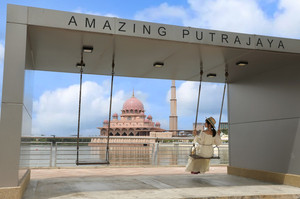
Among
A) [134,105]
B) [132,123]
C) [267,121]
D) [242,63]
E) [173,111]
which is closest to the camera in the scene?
[242,63]

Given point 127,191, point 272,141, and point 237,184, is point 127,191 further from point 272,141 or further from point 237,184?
point 272,141

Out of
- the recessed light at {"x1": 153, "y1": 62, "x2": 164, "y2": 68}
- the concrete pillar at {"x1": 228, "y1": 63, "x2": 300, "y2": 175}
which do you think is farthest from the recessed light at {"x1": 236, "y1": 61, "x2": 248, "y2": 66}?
the recessed light at {"x1": 153, "y1": 62, "x2": 164, "y2": 68}

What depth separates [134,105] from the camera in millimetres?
108375

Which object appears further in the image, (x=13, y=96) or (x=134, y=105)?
(x=134, y=105)

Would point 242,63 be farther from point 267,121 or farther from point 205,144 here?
point 205,144

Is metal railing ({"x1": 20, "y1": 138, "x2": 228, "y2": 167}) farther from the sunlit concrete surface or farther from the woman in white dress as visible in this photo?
the woman in white dress

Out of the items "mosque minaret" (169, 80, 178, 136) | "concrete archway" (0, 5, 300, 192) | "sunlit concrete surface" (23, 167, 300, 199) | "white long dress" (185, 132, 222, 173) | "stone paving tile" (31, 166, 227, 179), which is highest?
"mosque minaret" (169, 80, 178, 136)

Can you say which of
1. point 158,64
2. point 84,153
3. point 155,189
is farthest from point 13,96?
point 84,153

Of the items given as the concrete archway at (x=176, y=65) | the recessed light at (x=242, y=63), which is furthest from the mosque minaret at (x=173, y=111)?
the recessed light at (x=242, y=63)

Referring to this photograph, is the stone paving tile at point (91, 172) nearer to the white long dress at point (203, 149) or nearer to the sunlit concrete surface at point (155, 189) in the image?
the white long dress at point (203, 149)

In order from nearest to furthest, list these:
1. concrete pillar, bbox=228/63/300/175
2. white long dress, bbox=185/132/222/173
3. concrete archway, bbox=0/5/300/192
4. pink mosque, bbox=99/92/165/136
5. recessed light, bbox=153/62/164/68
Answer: concrete archway, bbox=0/5/300/192 < concrete pillar, bbox=228/63/300/175 < recessed light, bbox=153/62/164/68 < white long dress, bbox=185/132/222/173 < pink mosque, bbox=99/92/165/136

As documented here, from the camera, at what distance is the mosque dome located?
349 ft

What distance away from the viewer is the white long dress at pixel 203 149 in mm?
7809

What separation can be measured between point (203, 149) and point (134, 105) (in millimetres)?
100775
